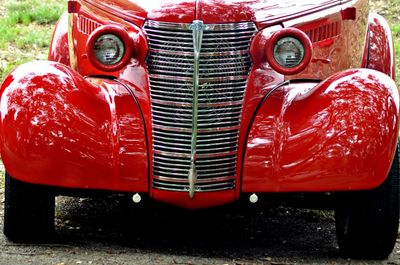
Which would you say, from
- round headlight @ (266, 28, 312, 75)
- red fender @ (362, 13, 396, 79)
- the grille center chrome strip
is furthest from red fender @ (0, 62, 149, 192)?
red fender @ (362, 13, 396, 79)

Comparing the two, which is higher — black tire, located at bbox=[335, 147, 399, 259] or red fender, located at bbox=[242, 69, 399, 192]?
red fender, located at bbox=[242, 69, 399, 192]

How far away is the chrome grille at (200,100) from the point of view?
5609mm

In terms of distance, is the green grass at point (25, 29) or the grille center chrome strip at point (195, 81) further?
the green grass at point (25, 29)

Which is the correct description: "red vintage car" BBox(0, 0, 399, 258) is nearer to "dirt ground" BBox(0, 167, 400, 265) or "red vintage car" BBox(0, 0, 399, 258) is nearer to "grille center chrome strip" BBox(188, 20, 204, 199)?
"grille center chrome strip" BBox(188, 20, 204, 199)

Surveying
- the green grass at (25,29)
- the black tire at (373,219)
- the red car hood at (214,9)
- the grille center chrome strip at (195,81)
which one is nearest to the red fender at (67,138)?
the grille center chrome strip at (195,81)

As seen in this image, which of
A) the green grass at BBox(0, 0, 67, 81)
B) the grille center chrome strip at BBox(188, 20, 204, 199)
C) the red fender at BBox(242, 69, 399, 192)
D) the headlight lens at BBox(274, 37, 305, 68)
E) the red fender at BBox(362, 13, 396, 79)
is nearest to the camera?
the red fender at BBox(242, 69, 399, 192)

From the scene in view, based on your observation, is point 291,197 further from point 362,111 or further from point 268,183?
point 362,111

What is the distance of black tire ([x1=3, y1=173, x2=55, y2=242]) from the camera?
226 inches

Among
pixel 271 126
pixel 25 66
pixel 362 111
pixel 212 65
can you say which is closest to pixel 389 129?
pixel 362 111

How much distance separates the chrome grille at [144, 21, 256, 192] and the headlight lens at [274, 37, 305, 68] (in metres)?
0.17

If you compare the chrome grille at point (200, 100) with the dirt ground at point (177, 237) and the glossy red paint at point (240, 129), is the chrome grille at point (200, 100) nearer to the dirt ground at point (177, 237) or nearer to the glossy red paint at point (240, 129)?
the glossy red paint at point (240, 129)

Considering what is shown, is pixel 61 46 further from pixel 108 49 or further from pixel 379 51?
pixel 379 51

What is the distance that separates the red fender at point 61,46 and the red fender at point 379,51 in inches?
75.0

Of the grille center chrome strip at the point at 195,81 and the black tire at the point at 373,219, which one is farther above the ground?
the grille center chrome strip at the point at 195,81
